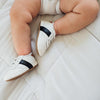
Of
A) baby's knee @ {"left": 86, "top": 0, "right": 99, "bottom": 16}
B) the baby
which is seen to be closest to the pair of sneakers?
the baby

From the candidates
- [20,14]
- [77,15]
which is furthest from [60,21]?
[20,14]

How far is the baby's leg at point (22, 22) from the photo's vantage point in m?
0.62

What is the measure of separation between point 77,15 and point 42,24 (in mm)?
166

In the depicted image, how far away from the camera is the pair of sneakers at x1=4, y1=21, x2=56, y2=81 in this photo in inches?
22.7

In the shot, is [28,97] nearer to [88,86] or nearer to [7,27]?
[88,86]

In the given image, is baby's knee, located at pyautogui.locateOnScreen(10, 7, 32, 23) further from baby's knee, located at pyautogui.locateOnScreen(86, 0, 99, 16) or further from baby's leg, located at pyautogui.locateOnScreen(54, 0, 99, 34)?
baby's knee, located at pyautogui.locateOnScreen(86, 0, 99, 16)

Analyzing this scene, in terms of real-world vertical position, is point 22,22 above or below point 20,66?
above

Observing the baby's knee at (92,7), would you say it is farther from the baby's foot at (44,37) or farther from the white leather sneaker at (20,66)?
the white leather sneaker at (20,66)

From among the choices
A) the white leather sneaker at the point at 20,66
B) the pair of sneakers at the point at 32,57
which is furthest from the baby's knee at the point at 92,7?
the white leather sneaker at the point at 20,66

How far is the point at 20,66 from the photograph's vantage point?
1.94 feet

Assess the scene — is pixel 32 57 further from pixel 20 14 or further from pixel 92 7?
pixel 92 7

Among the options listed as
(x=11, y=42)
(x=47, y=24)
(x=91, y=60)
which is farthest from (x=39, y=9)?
(x=91, y=60)

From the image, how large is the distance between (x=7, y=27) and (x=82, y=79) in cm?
45

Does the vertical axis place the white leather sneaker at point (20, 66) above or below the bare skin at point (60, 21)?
below
